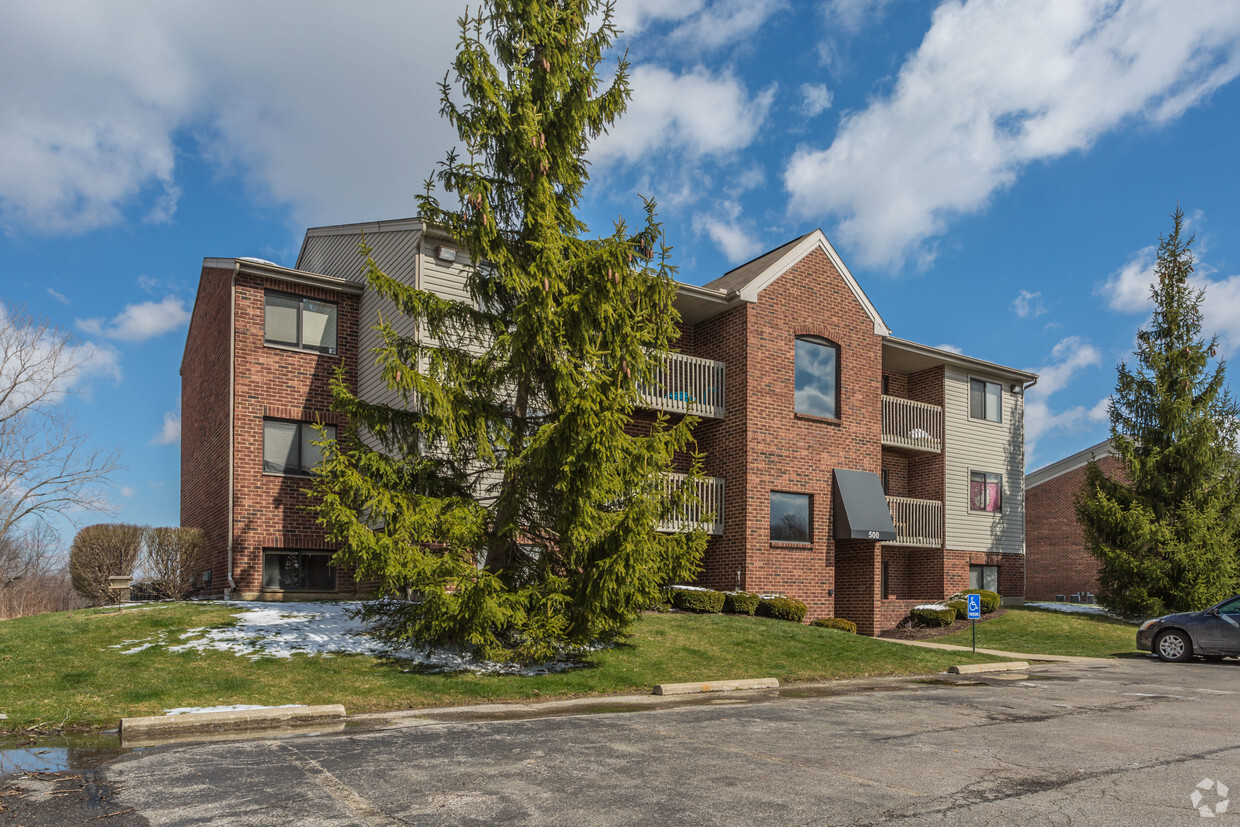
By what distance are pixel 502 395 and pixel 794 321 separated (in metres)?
10.6

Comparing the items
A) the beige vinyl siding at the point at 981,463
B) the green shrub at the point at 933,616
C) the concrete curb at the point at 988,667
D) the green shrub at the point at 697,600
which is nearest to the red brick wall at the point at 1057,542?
the beige vinyl siding at the point at 981,463

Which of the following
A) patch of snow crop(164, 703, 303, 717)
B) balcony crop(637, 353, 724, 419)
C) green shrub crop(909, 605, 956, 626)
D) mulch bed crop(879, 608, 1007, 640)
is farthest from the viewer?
green shrub crop(909, 605, 956, 626)

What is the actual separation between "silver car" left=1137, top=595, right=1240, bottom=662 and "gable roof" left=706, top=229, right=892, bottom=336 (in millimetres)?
10153

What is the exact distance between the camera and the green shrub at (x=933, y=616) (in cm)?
2397

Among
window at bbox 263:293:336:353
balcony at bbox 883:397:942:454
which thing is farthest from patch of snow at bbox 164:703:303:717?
balcony at bbox 883:397:942:454

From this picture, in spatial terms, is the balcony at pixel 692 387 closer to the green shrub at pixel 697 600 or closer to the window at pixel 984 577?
the green shrub at pixel 697 600

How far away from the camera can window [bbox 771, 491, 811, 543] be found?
71.0 feet

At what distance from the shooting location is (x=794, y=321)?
2261cm

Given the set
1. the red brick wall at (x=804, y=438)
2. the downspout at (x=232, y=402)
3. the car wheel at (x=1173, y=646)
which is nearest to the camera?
the downspout at (x=232, y=402)

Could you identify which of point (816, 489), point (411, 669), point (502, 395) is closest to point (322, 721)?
point (411, 669)

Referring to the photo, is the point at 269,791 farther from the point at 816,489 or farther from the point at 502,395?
the point at 816,489

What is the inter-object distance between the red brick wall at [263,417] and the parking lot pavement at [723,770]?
34.5 ft

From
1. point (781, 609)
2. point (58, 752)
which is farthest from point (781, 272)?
point (58, 752)

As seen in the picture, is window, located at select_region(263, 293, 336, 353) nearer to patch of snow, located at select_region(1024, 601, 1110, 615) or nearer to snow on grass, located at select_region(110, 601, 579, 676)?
snow on grass, located at select_region(110, 601, 579, 676)
